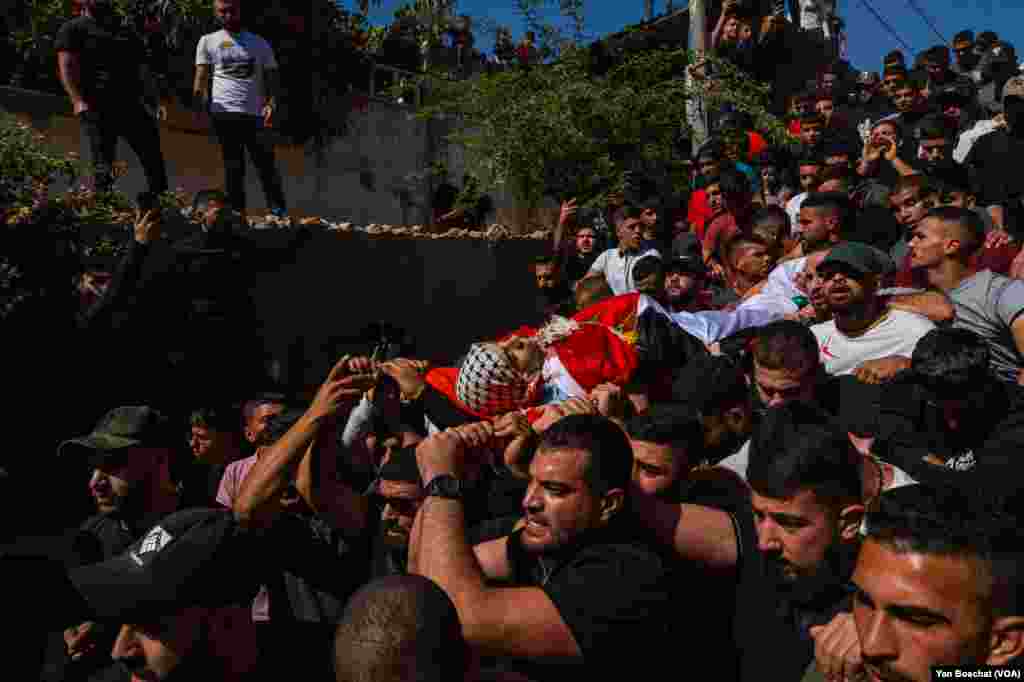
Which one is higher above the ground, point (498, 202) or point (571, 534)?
point (498, 202)

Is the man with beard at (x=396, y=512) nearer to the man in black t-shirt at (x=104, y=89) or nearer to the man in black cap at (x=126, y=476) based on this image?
the man in black cap at (x=126, y=476)

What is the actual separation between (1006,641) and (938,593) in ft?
0.45

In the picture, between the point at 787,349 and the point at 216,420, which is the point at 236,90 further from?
the point at 787,349

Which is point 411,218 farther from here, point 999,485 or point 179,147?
point 999,485

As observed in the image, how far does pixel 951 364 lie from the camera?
10.0 feet

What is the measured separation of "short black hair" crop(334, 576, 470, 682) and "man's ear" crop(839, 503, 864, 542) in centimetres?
117

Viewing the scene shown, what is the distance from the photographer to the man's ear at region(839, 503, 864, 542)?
241cm

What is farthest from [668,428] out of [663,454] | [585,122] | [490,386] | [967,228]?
[585,122]

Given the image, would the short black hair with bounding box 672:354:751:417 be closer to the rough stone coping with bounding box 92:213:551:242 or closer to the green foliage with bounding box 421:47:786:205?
the rough stone coping with bounding box 92:213:551:242

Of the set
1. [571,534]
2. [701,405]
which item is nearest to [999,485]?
[701,405]

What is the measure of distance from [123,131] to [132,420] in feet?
13.7

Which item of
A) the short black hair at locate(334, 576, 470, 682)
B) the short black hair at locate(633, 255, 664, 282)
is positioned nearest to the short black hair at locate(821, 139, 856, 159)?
the short black hair at locate(633, 255, 664, 282)

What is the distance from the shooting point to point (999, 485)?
2629 millimetres

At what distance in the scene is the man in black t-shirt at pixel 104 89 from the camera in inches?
252
